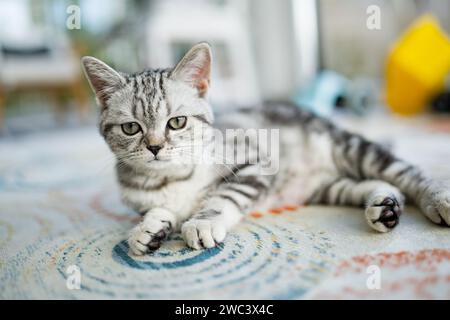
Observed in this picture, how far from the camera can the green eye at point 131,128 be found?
1.03 metres

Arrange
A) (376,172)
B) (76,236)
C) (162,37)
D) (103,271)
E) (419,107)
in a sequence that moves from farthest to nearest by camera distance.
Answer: (162,37), (419,107), (376,172), (76,236), (103,271)

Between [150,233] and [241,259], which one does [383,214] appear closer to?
[241,259]

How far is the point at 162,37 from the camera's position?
378 centimetres

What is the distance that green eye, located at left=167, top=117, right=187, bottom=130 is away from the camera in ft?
3.40

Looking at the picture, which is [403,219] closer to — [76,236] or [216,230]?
[216,230]

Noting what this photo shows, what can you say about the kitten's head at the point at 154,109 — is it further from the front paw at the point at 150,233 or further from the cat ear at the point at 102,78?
the front paw at the point at 150,233

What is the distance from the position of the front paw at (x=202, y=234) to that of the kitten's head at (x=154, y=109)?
0.18m

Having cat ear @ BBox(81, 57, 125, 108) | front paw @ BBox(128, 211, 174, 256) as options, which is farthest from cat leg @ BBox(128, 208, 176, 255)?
cat ear @ BBox(81, 57, 125, 108)

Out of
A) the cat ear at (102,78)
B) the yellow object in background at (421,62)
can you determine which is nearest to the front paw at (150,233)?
the cat ear at (102,78)

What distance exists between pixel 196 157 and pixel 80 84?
3.63 meters

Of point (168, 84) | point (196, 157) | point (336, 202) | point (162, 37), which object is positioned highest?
point (162, 37)

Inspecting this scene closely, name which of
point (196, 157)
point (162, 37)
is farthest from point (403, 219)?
point (162, 37)

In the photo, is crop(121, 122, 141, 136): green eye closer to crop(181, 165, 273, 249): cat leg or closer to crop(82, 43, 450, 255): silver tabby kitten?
crop(82, 43, 450, 255): silver tabby kitten

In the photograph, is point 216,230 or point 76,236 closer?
point 216,230
